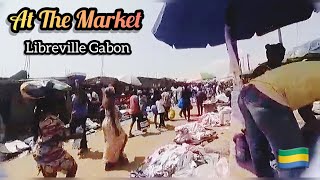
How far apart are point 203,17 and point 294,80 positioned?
2.49 ft

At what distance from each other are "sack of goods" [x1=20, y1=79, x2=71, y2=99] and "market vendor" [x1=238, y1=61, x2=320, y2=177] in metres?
1.25

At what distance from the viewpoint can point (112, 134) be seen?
3.52m

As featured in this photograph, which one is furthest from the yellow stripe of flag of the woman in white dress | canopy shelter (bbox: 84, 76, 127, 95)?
canopy shelter (bbox: 84, 76, 127, 95)

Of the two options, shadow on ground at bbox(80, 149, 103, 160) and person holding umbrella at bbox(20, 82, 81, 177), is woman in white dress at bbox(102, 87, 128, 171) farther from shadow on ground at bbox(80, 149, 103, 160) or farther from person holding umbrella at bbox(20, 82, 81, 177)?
person holding umbrella at bbox(20, 82, 81, 177)

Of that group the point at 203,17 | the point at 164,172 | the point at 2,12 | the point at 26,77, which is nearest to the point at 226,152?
the point at 164,172

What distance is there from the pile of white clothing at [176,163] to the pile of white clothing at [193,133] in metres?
0.05

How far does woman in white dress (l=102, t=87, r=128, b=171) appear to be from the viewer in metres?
3.51

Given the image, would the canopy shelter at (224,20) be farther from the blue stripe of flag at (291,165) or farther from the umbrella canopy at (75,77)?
the blue stripe of flag at (291,165)

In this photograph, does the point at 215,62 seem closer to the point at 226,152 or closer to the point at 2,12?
the point at 226,152

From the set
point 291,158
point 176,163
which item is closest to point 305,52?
point 291,158

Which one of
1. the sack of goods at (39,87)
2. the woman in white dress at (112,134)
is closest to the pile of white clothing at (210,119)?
the woman in white dress at (112,134)

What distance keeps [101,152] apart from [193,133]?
651mm

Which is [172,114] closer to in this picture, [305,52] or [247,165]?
[247,165]

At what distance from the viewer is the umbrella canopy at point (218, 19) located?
3488mm
